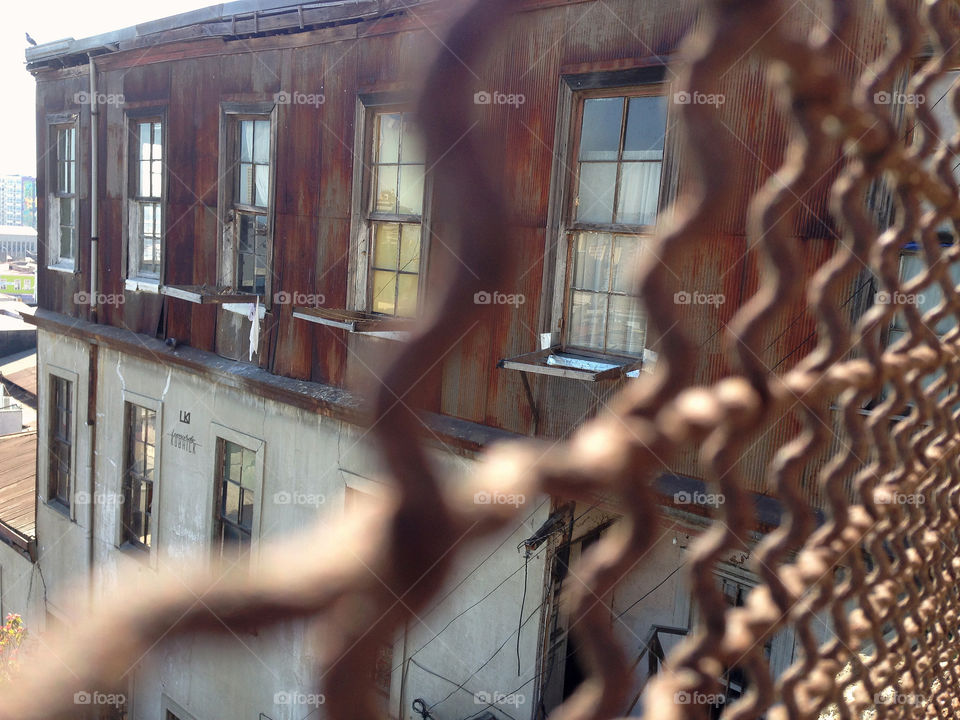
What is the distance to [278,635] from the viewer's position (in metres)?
0.50

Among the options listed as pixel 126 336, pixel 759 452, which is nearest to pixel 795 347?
pixel 759 452

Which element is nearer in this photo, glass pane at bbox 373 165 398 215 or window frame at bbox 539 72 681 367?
window frame at bbox 539 72 681 367

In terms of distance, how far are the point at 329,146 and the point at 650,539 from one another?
7946 mm

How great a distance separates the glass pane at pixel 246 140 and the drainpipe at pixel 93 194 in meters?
3.36

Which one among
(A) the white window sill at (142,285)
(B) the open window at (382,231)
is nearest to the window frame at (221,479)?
(B) the open window at (382,231)

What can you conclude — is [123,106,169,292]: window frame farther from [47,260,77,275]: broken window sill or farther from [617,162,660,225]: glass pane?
[617,162,660,225]: glass pane

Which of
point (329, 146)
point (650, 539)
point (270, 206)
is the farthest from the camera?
point (270, 206)

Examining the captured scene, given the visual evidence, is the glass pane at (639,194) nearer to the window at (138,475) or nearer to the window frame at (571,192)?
the window frame at (571,192)

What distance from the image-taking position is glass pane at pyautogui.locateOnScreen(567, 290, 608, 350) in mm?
6398

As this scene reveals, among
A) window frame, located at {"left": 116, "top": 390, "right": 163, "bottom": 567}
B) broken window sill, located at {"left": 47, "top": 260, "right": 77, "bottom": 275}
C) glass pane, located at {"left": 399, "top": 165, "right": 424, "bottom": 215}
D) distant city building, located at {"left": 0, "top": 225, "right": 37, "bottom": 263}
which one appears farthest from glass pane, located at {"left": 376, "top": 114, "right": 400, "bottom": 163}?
distant city building, located at {"left": 0, "top": 225, "right": 37, "bottom": 263}

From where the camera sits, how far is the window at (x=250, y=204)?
898cm

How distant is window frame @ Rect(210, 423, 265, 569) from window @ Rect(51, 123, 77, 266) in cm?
476

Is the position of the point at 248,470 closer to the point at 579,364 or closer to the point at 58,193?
the point at 579,364

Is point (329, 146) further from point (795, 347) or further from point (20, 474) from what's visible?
point (20, 474)
